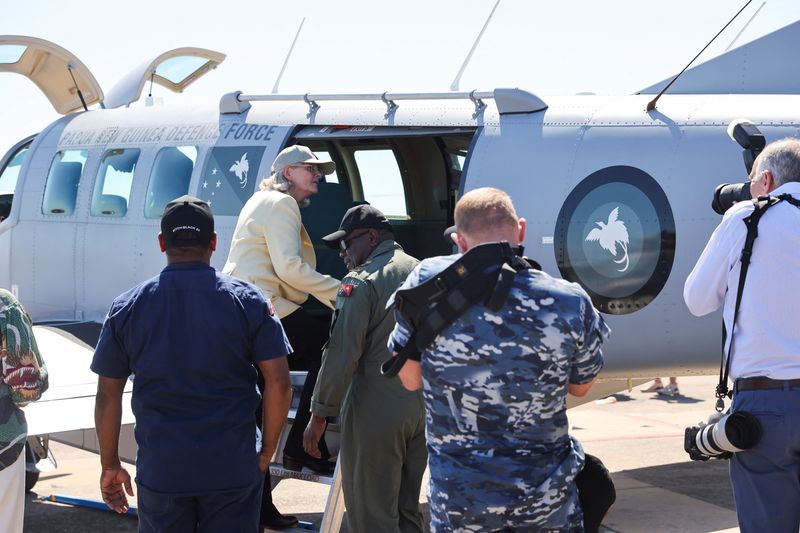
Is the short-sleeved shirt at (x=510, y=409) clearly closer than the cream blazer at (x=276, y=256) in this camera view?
Yes

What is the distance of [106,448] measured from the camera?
3.91m

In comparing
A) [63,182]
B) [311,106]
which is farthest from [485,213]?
[63,182]

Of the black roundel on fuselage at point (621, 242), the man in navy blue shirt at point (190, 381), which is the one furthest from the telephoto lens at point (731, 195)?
the man in navy blue shirt at point (190, 381)

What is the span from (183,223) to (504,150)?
3038 mm

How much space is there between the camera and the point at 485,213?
318 cm

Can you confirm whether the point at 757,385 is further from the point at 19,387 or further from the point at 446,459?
the point at 19,387

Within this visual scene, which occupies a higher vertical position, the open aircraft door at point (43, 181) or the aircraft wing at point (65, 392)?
the open aircraft door at point (43, 181)

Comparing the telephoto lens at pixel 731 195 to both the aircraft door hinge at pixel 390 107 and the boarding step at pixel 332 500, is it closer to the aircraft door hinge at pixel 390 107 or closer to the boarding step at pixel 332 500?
the boarding step at pixel 332 500

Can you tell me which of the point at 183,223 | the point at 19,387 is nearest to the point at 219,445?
the point at 183,223

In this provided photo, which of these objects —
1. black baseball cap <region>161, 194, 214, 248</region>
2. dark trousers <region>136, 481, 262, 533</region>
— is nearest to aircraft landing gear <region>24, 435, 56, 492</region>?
dark trousers <region>136, 481, 262, 533</region>

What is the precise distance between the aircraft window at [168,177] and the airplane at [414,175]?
0.02 metres

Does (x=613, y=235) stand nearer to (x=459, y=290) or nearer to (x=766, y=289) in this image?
(x=766, y=289)

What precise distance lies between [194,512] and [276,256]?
2.31 meters

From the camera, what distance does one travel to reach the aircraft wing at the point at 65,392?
20.5 ft
